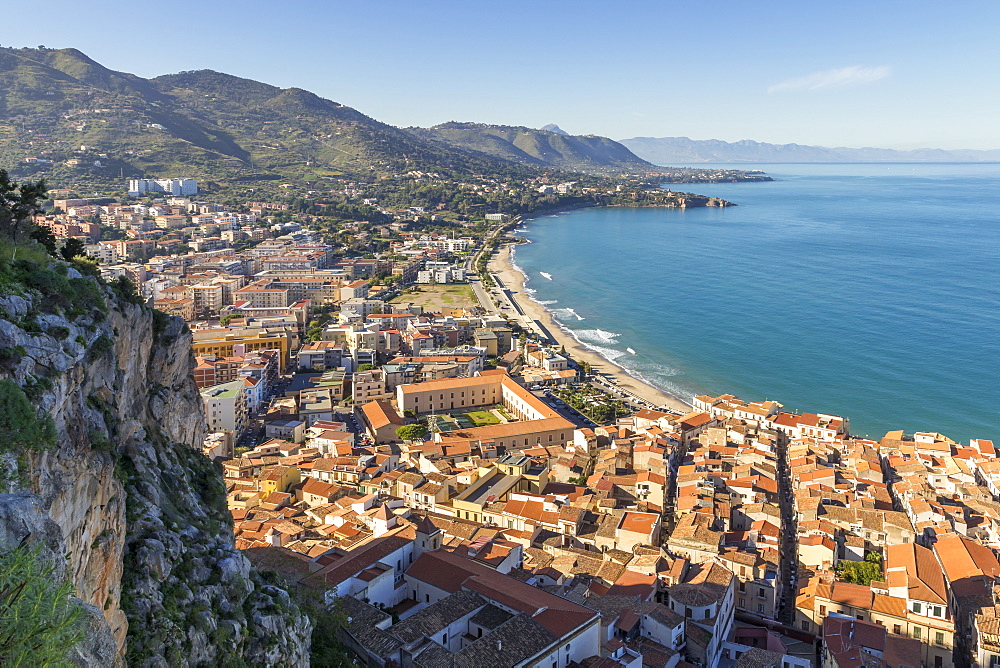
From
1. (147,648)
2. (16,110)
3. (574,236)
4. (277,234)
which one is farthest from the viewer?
(16,110)

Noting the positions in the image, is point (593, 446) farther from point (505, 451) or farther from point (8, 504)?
point (8, 504)

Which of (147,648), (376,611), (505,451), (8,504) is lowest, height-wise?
(505,451)

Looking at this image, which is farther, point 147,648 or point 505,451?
point 505,451

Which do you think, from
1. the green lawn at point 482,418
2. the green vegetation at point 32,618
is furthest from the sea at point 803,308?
the green vegetation at point 32,618

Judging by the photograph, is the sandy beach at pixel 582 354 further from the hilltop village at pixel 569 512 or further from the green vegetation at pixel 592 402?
the green vegetation at pixel 592 402

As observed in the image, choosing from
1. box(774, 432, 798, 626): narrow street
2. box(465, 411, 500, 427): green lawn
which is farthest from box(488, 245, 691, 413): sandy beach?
box(774, 432, 798, 626): narrow street

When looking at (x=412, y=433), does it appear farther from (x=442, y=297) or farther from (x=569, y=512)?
(x=442, y=297)

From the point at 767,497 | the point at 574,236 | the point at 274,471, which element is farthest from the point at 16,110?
the point at 767,497

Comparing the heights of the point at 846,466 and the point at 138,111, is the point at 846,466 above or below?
below
